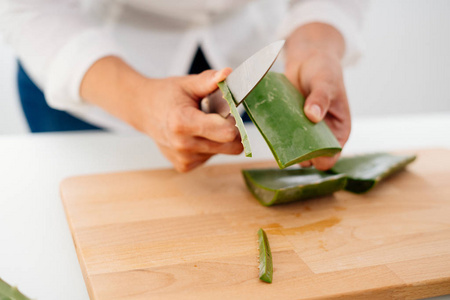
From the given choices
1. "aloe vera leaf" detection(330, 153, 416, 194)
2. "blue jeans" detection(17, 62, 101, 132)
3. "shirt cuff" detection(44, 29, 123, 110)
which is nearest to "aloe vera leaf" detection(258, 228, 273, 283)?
"aloe vera leaf" detection(330, 153, 416, 194)

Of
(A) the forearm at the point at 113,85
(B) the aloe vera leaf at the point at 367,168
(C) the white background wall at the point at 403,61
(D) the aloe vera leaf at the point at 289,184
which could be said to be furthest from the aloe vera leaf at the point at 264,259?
(C) the white background wall at the point at 403,61

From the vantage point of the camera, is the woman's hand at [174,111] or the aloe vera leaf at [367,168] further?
the aloe vera leaf at [367,168]

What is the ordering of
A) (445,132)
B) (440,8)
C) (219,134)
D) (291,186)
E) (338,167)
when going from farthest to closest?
(440,8) < (445,132) < (338,167) < (291,186) < (219,134)

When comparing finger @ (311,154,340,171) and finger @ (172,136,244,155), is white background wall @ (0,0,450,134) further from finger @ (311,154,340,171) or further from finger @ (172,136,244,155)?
finger @ (172,136,244,155)

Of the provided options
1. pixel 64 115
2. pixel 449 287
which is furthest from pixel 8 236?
pixel 449 287

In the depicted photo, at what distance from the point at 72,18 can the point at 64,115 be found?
1.75ft

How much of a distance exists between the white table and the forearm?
10.0 inches

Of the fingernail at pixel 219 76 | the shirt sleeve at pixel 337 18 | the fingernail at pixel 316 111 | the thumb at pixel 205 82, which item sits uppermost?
the shirt sleeve at pixel 337 18

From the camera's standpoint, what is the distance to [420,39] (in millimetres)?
5070

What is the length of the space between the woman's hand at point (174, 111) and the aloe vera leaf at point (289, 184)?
0.44ft

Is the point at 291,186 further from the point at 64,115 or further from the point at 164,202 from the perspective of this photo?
the point at 64,115

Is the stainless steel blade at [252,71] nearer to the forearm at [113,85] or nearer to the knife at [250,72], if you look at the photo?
the knife at [250,72]

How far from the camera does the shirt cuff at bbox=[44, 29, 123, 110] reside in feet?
4.96

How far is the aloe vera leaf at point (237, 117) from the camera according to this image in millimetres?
999
